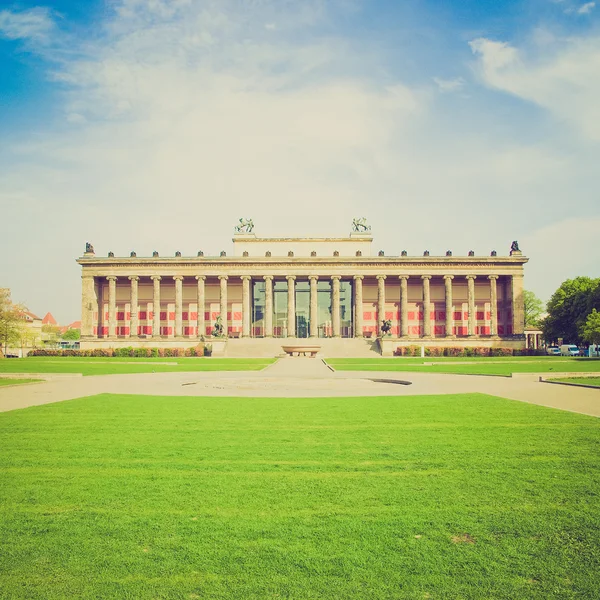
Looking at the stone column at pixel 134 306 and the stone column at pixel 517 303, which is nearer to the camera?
the stone column at pixel 517 303

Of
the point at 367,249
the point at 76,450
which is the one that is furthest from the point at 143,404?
the point at 367,249

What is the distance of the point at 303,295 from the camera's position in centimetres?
9506

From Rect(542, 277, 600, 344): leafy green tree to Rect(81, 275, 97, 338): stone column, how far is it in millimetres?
78979

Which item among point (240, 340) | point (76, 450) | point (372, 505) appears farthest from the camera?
point (240, 340)

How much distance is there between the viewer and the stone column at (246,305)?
8731cm

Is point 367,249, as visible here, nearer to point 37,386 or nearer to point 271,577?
point 37,386

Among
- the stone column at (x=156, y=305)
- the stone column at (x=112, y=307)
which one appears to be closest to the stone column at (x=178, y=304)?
the stone column at (x=156, y=305)

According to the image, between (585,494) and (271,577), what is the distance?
4856mm

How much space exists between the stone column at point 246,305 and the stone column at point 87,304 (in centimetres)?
2671

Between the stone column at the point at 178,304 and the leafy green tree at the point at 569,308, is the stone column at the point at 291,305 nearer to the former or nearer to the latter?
the stone column at the point at 178,304

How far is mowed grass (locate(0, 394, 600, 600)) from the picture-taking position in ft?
15.8

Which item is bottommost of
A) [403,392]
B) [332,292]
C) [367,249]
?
[403,392]

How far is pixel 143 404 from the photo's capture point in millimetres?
17547

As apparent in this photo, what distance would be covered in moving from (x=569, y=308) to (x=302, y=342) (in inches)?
1708
